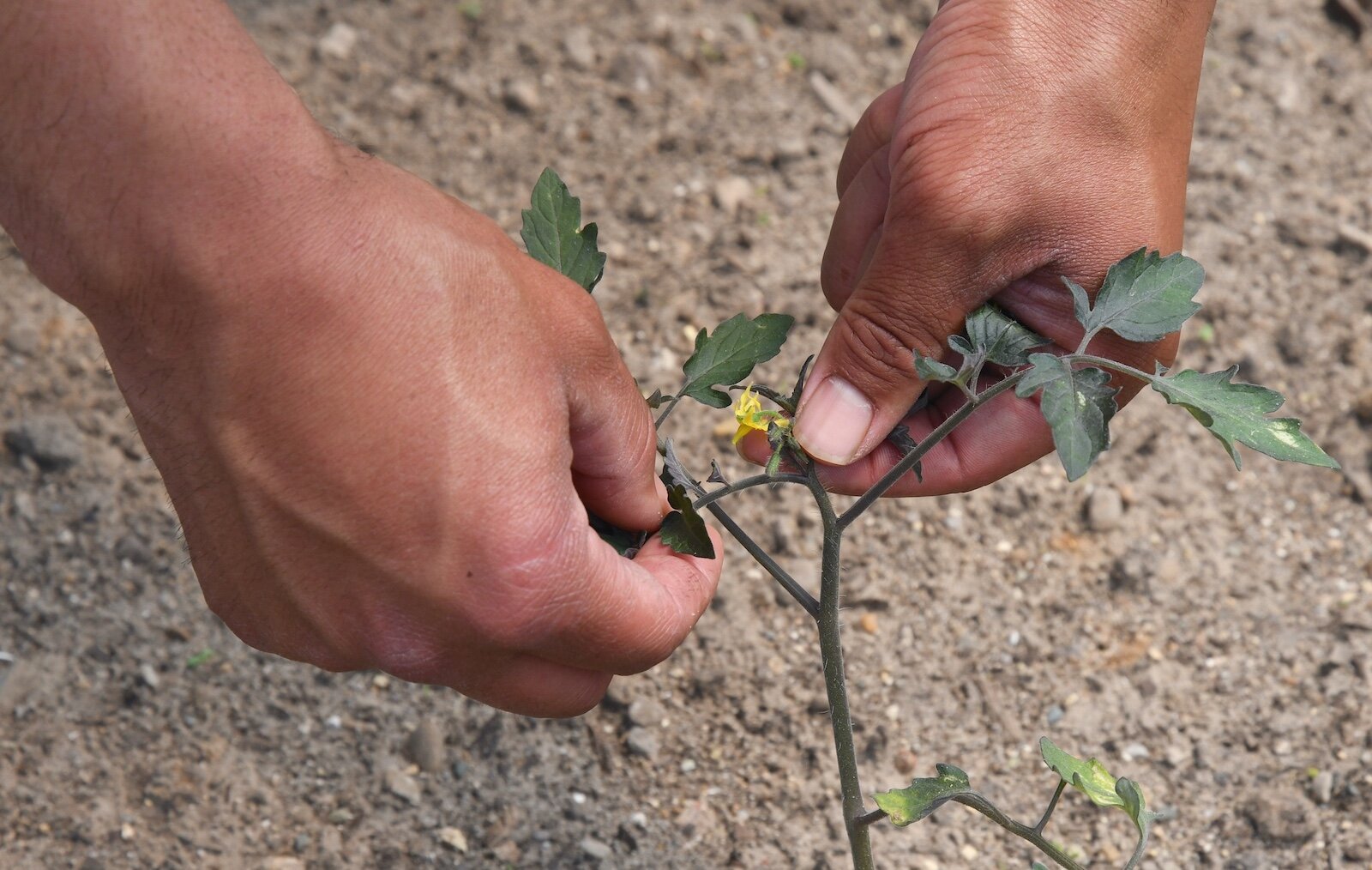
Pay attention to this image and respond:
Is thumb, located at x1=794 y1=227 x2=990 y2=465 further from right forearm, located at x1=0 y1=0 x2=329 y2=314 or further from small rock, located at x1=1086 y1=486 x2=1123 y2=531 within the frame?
small rock, located at x1=1086 y1=486 x2=1123 y2=531

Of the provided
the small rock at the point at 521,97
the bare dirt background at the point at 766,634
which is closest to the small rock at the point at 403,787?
the bare dirt background at the point at 766,634

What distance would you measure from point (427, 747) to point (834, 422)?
1098 millimetres

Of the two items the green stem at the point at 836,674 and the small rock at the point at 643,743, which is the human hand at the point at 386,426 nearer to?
the green stem at the point at 836,674

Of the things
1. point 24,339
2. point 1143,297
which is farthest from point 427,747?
point 1143,297

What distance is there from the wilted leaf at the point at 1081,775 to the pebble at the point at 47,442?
6.86 feet

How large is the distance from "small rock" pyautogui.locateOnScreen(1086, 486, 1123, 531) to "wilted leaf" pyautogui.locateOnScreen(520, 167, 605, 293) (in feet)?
4.65

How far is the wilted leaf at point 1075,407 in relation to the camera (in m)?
1.20

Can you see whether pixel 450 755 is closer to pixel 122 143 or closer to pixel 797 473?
pixel 797 473

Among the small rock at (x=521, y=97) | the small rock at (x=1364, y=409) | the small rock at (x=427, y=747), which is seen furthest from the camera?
the small rock at (x=521, y=97)

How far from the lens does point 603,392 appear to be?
148 cm

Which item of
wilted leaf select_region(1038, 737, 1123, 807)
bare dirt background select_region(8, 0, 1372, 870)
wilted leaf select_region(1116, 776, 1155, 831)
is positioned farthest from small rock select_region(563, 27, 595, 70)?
wilted leaf select_region(1116, 776, 1155, 831)

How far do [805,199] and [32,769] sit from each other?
2146 millimetres

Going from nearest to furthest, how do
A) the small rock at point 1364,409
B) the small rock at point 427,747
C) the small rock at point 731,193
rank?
the small rock at point 427,747, the small rock at point 1364,409, the small rock at point 731,193

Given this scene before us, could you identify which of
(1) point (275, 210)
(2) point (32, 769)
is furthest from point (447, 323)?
(2) point (32, 769)
